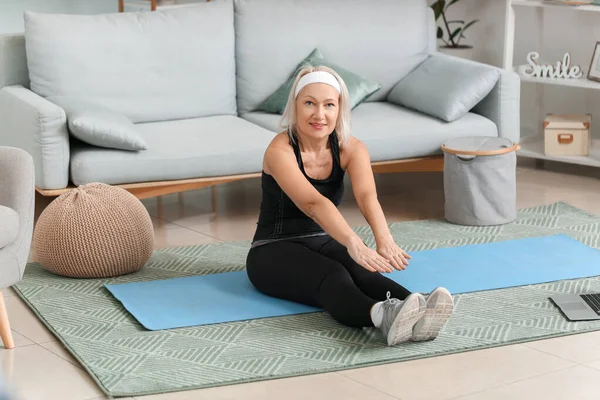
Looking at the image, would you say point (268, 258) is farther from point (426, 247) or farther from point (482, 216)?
point (482, 216)

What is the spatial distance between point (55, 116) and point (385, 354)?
5.97ft

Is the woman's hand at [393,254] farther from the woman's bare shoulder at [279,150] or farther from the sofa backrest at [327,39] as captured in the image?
the sofa backrest at [327,39]

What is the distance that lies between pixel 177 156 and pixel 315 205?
1.11 metres

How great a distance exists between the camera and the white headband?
3230mm

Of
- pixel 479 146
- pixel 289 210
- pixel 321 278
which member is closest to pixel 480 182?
pixel 479 146

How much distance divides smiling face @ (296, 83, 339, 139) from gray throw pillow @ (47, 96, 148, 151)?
101 cm

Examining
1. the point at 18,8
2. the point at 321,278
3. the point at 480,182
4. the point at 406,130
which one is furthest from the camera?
the point at 18,8

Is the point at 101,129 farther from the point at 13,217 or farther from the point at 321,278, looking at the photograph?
the point at 321,278

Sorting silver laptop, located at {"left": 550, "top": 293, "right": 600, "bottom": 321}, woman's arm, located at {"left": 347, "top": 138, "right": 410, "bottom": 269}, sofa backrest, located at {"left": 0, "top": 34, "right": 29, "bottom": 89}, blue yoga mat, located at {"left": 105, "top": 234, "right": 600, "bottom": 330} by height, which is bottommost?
blue yoga mat, located at {"left": 105, "top": 234, "right": 600, "bottom": 330}

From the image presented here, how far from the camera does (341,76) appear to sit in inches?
185

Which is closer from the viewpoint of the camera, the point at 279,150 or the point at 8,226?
the point at 8,226

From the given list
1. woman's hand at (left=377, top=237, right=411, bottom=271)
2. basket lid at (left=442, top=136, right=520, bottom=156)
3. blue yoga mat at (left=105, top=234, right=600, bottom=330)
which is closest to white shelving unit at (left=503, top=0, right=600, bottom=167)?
basket lid at (left=442, top=136, right=520, bottom=156)

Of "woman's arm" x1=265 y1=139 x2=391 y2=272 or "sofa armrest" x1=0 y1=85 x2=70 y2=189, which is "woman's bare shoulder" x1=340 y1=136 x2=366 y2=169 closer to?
"woman's arm" x1=265 y1=139 x2=391 y2=272

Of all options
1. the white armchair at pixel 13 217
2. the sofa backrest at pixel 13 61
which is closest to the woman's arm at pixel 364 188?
the white armchair at pixel 13 217
